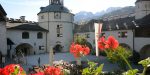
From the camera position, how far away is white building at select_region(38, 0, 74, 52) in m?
50.1

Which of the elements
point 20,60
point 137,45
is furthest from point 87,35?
point 20,60

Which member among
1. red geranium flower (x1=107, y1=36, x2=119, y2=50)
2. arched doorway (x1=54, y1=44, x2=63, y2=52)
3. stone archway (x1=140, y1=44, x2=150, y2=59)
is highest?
red geranium flower (x1=107, y1=36, x2=119, y2=50)

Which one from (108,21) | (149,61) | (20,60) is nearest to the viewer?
(149,61)


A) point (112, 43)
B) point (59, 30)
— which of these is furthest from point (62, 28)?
point (112, 43)

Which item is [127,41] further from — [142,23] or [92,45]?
[92,45]

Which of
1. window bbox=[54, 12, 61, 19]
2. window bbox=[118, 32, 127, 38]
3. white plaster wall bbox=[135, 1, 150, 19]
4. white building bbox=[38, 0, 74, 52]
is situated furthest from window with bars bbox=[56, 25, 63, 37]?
white plaster wall bbox=[135, 1, 150, 19]

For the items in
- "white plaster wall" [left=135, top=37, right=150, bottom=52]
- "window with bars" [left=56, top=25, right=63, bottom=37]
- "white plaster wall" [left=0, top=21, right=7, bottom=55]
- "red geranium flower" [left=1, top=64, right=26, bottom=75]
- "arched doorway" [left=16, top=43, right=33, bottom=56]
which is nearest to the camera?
"red geranium flower" [left=1, top=64, right=26, bottom=75]

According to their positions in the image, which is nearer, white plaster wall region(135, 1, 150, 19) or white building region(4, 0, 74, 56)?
white plaster wall region(135, 1, 150, 19)

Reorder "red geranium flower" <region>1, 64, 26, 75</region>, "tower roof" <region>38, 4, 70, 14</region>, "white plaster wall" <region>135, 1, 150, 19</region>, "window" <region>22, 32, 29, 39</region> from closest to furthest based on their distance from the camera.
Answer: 1. "red geranium flower" <region>1, 64, 26, 75</region>
2. "white plaster wall" <region>135, 1, 150, 19</region>
3. "window" <region>22, 32, 29, 39</region>
4. "tower roof" <region>38, 4, 70, 14</region>

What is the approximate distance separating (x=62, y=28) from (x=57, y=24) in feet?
4.34

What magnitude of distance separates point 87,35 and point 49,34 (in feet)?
25.0

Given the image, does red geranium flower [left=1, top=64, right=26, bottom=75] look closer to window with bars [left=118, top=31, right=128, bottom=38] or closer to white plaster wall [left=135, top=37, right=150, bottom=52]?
white plaster wall [left=135, top=37, right=150, bottom=52]

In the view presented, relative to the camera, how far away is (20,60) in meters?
32.9

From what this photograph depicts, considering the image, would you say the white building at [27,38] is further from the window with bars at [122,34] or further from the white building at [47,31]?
the window with bars at [122,34]
